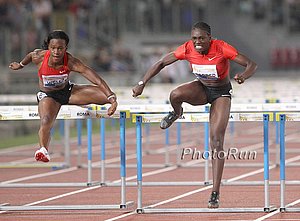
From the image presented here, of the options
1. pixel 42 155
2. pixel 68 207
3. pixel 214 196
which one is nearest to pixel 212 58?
pixel 214 196

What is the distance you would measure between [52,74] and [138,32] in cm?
2433

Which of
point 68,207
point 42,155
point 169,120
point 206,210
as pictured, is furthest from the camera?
point 68,207

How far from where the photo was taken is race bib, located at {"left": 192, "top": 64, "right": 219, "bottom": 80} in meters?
11.7

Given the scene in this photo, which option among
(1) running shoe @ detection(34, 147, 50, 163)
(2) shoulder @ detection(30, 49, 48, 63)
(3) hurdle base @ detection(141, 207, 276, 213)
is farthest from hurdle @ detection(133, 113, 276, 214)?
(2) shoulder @ detection(30, 49, 48, 63)

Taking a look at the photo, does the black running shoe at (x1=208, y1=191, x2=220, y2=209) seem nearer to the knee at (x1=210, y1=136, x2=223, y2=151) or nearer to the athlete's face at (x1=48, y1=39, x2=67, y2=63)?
the knee at (x1=210, y1=136, x2=223, y2=151)

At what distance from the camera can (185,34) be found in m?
36.4

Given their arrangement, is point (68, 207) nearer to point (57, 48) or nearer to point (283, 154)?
point (57, 48)

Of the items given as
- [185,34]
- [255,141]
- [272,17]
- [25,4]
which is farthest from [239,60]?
[272,17]

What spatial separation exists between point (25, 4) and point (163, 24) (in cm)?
702

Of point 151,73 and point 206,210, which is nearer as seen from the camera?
point 151,73

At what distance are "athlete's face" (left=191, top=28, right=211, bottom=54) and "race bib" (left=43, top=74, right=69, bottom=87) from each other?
60.5 inches

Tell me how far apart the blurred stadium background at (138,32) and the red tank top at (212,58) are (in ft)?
31.2

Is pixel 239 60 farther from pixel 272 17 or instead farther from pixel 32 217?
pixel 272 17

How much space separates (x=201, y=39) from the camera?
37.8 ft
